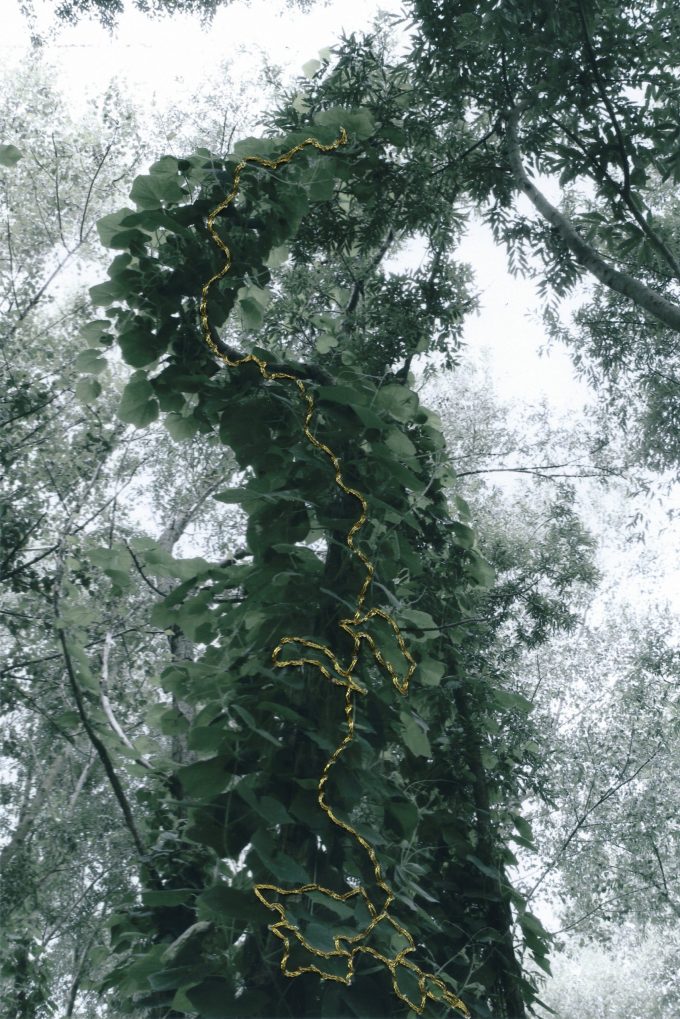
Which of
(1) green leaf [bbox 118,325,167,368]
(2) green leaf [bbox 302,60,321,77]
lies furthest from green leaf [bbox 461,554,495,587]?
(2) green leaf [bbox 302,60,321,77]

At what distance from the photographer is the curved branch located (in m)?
2.01

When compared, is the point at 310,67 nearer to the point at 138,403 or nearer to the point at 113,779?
the point at 138,403

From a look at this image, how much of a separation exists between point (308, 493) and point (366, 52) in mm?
1929

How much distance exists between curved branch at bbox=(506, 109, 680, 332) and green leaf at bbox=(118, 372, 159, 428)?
→ 1.33 m

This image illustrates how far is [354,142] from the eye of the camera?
1386mm

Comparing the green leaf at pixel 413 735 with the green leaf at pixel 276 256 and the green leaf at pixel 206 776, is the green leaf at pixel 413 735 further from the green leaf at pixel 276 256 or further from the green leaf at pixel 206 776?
the green leaf at pixel 276 256

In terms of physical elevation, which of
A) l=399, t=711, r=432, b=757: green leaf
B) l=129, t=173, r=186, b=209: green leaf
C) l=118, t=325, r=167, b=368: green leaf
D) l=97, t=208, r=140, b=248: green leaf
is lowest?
l=399, t=711, r=432, b=757: green leaf

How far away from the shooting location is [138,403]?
128 centimetres

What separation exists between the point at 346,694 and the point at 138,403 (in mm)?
591

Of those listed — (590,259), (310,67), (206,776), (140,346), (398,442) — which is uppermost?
(310,67)

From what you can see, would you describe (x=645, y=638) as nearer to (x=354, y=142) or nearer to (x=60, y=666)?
(x=60, y=666)

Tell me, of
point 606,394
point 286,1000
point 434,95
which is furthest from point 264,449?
point 606,394

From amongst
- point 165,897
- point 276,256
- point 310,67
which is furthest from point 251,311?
point 310,67

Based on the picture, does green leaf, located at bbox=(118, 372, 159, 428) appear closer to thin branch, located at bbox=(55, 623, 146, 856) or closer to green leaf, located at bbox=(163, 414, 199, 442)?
green leaf, located at bbox=(163, 414, 199, 442)
